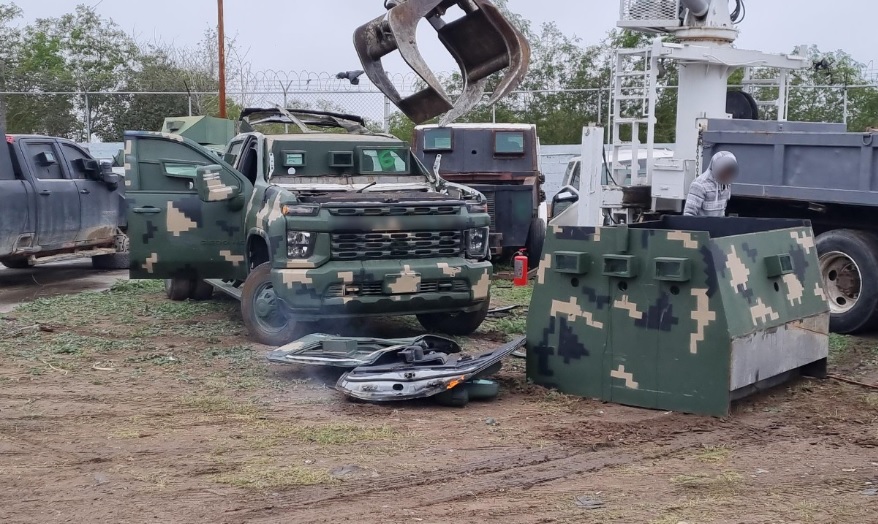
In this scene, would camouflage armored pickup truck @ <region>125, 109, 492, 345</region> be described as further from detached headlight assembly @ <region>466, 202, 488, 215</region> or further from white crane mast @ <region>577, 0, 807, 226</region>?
white crane mast @ <region>577, 0, 807, 226</region>

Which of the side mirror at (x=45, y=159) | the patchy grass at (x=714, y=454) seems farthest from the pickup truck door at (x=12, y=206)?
the patchy grass at (x=714, y=454)

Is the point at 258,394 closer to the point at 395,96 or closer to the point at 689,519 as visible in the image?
the point at 395,96

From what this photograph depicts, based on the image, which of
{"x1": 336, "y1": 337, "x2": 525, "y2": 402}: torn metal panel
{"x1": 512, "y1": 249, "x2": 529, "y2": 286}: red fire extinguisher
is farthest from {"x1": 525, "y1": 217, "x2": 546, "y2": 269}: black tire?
{"x1": 336, "y1": 337, "x2": 525, "y2": 402}: torn metal panel

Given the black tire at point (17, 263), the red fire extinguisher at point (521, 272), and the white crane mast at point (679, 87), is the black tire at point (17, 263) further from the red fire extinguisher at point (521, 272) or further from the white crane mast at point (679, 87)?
the white crane mast at point (679, 87)

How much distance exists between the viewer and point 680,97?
40.8 ft

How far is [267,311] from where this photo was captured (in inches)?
350

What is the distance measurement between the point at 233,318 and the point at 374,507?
566cm

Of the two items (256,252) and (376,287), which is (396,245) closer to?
(376,287)

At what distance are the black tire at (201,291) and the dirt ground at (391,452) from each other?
115 inches

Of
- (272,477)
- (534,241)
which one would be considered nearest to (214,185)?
(272,477)

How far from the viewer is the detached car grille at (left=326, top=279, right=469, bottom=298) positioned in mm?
8352

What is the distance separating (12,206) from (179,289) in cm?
251

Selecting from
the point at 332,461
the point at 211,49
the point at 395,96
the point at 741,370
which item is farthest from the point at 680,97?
the point at 211,49

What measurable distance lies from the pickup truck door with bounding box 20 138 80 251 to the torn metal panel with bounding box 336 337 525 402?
23.3 ft
